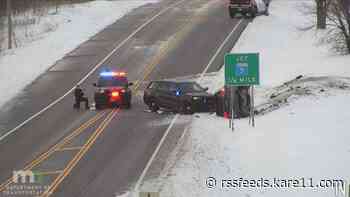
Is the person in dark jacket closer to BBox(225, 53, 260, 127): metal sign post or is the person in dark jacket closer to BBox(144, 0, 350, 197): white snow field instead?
BBox(144, 0, 350, 197): white snow field

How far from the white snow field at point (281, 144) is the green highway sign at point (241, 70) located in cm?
218

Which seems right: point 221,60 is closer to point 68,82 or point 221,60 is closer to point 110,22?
point 68,82

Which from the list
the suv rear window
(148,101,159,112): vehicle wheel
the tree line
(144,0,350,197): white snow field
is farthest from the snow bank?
(148,101,159,112): vehicle wheel

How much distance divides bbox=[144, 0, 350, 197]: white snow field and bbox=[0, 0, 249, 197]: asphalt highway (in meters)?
1.43

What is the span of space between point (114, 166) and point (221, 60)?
2525 centimetres

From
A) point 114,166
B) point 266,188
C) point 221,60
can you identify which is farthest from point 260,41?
point 266,188

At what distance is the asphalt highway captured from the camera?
2652 cm

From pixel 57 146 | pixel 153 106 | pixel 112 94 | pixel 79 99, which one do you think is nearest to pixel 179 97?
pixel 153 106

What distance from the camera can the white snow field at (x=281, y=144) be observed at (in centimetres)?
2295

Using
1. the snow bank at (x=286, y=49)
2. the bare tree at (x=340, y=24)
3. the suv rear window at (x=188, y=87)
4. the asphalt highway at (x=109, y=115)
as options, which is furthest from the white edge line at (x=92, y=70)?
the bare tree at (x=340, y=24)

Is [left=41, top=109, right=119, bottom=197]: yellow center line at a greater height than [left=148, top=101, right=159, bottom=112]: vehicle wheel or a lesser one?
greater

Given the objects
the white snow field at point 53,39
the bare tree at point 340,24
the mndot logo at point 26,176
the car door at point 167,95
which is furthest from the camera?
the white snow field at point 53,39

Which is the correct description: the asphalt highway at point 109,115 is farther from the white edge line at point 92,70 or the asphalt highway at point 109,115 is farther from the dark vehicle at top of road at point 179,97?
the dark vehicle at top of road at point 179,97

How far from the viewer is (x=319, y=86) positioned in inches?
1377
